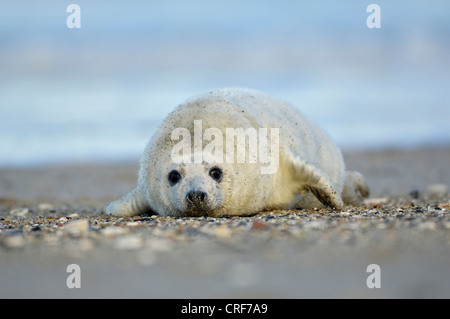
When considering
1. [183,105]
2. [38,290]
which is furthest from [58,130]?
[38,290]

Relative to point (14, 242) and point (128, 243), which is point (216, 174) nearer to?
point (128, 243)

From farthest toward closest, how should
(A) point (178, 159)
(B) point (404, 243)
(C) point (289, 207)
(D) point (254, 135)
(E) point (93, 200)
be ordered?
(E) point (93, 200) → (C) point (289, 207) → (D) point (254, 135) → (A) point (178, 159) → (B) point (404, 243)

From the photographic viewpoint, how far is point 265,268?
11.0 feet

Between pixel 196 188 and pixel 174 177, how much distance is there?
315 mm

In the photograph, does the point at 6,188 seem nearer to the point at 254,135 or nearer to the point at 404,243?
the point at 254,135

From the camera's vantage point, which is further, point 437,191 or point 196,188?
point 437,191

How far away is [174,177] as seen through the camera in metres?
5.38

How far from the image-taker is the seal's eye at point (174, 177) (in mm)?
5344

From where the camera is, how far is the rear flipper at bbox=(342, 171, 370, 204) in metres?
7.17

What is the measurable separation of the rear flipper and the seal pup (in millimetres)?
592

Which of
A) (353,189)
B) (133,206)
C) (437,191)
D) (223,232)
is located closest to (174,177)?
(133,206)

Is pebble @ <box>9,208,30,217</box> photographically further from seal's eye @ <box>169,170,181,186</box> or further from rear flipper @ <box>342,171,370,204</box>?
rear flipper @ <box>342,171,370,204</box>

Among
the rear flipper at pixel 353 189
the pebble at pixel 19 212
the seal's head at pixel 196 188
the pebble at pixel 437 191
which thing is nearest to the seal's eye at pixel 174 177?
the seal's head at pixel 196 188
